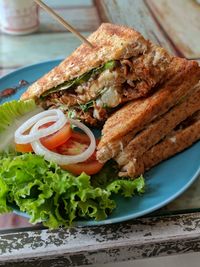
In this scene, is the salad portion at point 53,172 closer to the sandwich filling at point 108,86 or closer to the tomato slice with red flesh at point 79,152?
the tomato slice with red flesh at point 79,152

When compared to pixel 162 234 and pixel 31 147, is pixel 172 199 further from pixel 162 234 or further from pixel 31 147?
pixel 31 147

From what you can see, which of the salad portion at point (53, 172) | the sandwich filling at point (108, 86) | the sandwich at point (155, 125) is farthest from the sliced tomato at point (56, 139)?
the sandwich filling at point (108, 86)

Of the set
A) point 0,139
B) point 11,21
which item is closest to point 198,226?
point 0,139

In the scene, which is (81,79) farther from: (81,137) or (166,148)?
(166,148)

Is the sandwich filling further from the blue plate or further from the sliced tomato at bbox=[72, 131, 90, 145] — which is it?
the blue plate

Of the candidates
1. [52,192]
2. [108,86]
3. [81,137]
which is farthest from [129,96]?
[52,192]

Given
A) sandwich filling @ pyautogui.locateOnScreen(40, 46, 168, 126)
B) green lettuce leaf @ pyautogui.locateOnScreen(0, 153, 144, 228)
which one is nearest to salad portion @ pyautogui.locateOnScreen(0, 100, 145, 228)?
green lettuce leaf @ pyautogui.locateOnScreen(0, 153, 144, 228)
